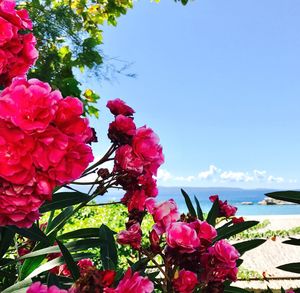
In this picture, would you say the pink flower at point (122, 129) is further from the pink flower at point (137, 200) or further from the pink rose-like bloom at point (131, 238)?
the pink rose-like bloom at point (131, 238)

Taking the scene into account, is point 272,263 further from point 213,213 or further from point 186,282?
point 186,282

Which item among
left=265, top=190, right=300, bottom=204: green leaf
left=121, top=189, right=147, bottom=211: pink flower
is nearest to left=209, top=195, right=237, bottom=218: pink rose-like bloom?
left=265, top=190, right=300, bottom=204: green leaf

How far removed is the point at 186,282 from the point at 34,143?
39cm

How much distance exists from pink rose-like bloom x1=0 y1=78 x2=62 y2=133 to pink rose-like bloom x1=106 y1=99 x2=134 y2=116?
55cm

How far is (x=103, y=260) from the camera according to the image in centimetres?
119

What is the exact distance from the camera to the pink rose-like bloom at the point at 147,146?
3.66 feet

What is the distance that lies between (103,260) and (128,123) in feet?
1.19

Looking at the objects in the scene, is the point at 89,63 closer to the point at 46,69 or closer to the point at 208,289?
the point at 46,69

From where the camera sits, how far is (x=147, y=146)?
1.12m

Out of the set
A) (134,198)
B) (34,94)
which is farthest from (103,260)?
(34,94)

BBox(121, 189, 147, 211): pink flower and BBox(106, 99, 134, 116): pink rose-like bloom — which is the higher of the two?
BBox(106, 99, 134, 116): pink rose-like bloom

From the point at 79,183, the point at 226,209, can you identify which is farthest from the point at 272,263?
the point at 79,183

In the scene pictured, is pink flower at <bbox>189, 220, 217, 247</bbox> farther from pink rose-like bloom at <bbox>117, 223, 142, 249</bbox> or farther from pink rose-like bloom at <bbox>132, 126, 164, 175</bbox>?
pink rose-like bloom at <bbox>132, 126, 164, 175</bbox>

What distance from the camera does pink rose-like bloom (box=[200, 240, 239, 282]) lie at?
92 cm
